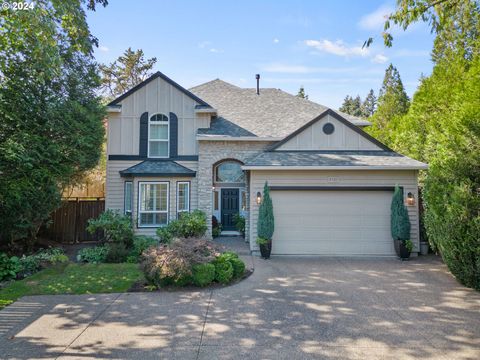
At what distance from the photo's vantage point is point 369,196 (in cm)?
1070

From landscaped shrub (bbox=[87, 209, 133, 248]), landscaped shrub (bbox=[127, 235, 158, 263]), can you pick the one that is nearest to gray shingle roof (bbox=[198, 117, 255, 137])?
landscaped shrub (bbox=[87, 209, 133, 248])

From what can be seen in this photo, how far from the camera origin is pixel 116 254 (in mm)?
9812

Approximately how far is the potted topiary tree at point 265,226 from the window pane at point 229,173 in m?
3.73

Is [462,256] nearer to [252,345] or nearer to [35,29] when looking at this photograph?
[252,345]

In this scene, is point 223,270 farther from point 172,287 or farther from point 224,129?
point 224,129

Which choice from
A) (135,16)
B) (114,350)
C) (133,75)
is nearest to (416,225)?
(114,350)

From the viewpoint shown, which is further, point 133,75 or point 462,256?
point 133,75

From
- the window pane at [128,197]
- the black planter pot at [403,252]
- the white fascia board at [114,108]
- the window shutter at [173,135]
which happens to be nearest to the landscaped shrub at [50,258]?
the window pane at [128,197]

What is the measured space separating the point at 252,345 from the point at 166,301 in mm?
2526

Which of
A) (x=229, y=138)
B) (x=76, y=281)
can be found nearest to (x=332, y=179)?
(x=229, y=138)

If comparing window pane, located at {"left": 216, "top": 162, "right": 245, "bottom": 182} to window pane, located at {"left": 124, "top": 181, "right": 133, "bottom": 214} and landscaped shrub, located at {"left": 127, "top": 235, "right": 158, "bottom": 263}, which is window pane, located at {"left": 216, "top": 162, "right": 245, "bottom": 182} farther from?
landscaped shrub, located at {"left": 127, "top": 235, "right": 158, "bottom": 263}

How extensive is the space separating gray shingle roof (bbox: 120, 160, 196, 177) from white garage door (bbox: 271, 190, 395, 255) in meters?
4.09

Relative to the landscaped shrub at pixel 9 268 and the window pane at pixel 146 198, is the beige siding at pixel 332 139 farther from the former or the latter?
the landscaped shrub at pixel 9 268

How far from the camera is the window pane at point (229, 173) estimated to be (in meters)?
13.9
